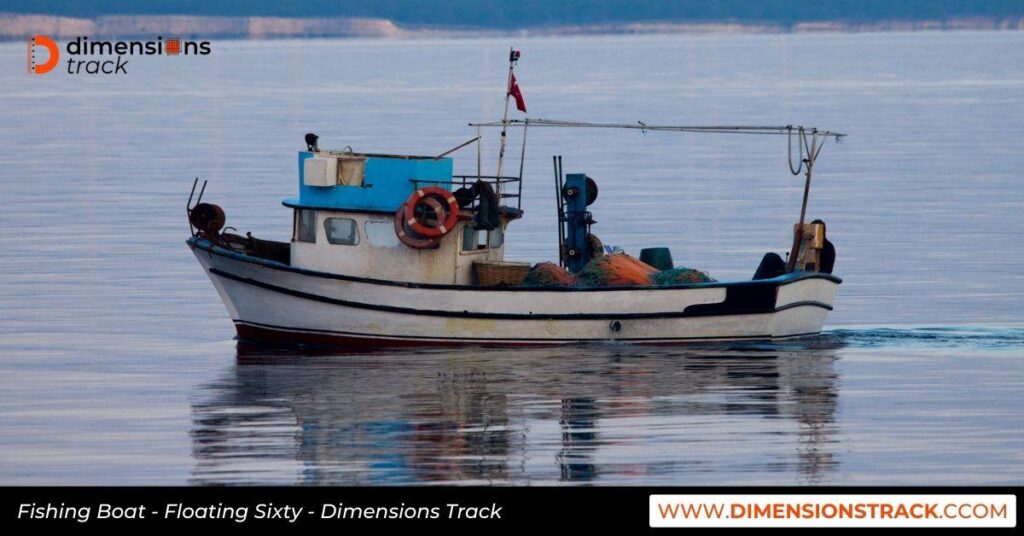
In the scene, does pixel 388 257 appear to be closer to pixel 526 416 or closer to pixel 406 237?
pixel 406 237

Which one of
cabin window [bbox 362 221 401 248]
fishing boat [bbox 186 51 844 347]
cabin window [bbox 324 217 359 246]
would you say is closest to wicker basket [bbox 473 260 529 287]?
fishing boat [bbox 186 51 844 347]

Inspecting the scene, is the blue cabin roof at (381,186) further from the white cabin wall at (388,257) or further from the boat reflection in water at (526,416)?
the boat reflection in water at (526,416)

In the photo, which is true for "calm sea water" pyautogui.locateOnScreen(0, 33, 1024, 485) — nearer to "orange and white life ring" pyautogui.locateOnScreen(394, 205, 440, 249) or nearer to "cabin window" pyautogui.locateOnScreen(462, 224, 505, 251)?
"orange and white life ring" pyautogui.locateOnScreen(394, 205, 440, 249)

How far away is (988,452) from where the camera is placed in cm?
2211

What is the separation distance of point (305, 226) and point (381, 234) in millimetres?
1296

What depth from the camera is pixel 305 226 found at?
99.0 feet

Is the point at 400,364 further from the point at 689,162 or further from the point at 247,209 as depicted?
the point at 689,162

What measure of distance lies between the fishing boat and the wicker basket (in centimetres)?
2

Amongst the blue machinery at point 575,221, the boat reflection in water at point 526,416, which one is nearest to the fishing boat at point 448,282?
the boat reflection in water at point 526,416

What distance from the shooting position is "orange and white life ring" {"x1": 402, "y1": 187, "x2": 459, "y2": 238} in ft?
95.1

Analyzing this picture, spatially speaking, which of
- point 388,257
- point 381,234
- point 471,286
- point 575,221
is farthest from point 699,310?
point 381,234

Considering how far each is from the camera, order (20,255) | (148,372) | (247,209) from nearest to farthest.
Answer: (148,372)
(20,255)
(247,209)

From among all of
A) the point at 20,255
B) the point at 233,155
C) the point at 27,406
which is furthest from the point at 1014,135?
the point at 27,406

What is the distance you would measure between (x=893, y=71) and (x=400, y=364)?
6768 inches
